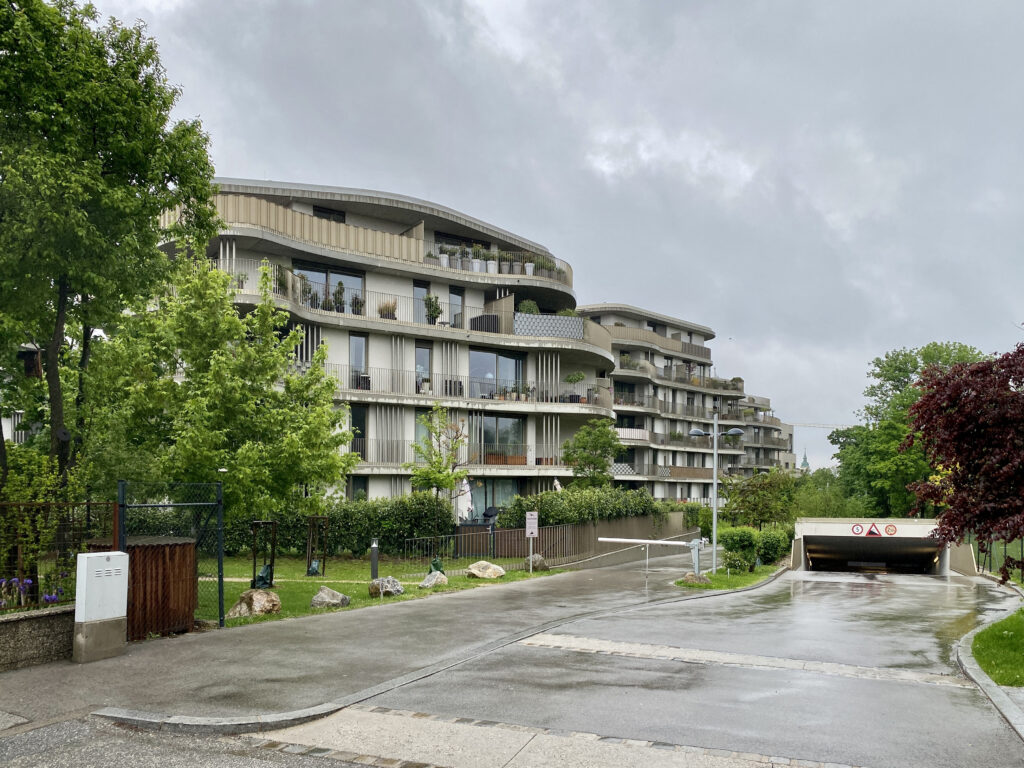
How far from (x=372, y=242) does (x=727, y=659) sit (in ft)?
84.9

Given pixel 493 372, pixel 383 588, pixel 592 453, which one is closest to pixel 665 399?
pixel 592 453

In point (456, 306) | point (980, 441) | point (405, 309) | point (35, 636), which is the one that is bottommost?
point (35, 636)

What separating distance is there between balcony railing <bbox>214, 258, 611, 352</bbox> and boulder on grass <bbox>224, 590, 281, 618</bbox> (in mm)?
14946

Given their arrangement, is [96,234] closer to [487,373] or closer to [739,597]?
[739,597]

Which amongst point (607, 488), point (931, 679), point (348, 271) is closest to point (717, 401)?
point (607, 488)

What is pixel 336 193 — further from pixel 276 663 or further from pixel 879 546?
pixel 879 546

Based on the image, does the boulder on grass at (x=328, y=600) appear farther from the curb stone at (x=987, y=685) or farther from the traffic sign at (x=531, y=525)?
the curb stone at (x=987, y=685)

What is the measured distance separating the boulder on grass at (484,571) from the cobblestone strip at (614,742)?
13.9 meters

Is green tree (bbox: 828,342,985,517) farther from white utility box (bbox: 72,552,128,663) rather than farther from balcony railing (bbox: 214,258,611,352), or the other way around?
white utility box (bbox: 72,552,128,663)

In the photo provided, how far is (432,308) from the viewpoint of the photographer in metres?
35.0

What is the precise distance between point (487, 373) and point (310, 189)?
11146 millimetres

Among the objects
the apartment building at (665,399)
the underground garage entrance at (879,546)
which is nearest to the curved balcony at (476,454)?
the underground garage entrance at (879,546)

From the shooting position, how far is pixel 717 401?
79.1 metres

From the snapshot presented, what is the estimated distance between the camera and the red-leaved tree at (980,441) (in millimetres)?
12062
